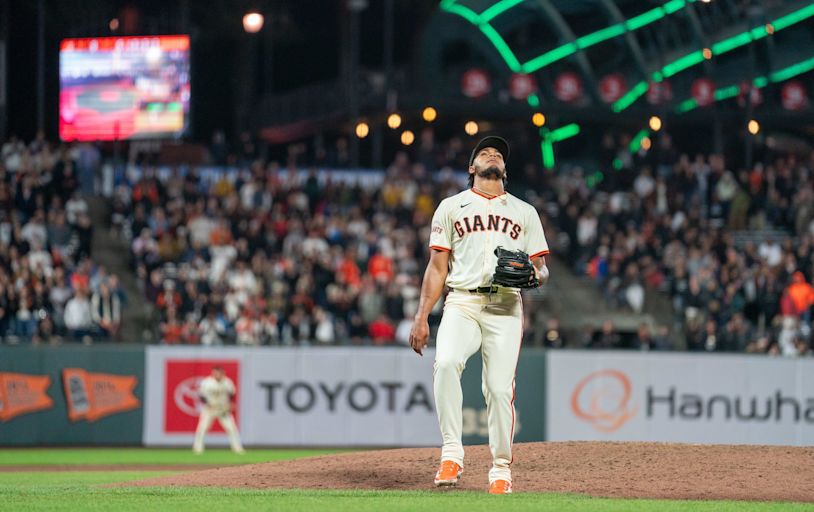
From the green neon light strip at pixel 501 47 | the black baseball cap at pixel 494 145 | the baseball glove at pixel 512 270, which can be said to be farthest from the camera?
the green neon light strip at pixel 501 47

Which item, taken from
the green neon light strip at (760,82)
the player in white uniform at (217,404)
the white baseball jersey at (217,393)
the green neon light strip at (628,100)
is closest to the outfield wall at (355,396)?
the player in white uniform at (217,404)

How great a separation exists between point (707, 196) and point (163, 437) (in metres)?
14.5

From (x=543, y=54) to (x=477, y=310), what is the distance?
26163 millimetres

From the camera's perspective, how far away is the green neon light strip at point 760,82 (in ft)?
113

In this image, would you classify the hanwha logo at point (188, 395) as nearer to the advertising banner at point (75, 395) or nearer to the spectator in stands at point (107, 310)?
the advertising banner at point (75, 395)

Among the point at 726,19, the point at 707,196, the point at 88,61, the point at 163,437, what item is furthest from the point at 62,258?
the point at 726,19

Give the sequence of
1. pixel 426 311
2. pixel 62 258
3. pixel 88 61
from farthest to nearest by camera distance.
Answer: pixel 88 61 < pixel 62 258 < pixel 426 311

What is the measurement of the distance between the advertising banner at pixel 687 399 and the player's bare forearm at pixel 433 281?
12.5m

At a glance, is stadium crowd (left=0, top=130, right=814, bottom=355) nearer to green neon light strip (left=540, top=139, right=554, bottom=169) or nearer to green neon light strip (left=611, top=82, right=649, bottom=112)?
green neon light strip (left=611, top=82, right=649, bottom=112)

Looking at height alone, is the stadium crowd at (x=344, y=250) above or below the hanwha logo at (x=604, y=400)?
above

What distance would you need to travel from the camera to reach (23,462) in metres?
18.6

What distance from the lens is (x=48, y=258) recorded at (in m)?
23.5

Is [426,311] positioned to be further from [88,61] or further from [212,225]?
[88,61]

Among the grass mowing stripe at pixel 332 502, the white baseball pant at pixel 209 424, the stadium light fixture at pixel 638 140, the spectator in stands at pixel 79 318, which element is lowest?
the white baseball pant at pixel 209 424
